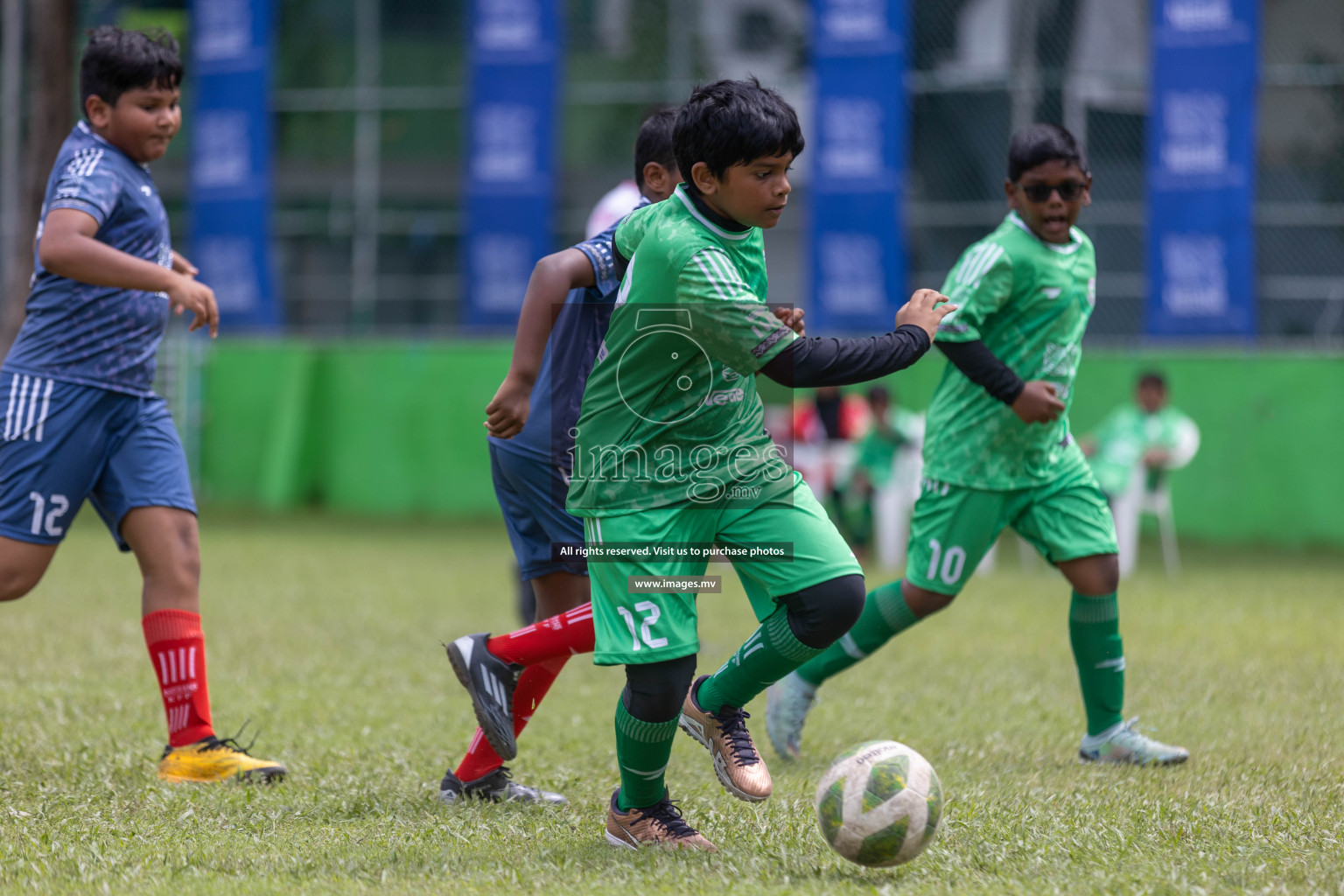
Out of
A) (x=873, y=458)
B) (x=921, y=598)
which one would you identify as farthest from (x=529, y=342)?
(x=873, y=458)

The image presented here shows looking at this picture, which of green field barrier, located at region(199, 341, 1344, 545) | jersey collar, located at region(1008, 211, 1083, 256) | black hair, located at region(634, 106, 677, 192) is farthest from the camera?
green field barrier, located at region(199, 341, 1344, 545)

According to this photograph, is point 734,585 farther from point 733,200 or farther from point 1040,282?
point 733,200

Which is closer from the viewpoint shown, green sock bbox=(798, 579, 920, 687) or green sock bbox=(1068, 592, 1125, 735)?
green sock bbox=(1068, 592, 1125, 735)

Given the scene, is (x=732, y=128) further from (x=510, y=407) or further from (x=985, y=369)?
(x=985, y=369)

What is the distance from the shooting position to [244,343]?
17.4 meters

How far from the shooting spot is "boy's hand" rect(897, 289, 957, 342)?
361 centimetres

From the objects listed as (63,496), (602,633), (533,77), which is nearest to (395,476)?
(533,77)

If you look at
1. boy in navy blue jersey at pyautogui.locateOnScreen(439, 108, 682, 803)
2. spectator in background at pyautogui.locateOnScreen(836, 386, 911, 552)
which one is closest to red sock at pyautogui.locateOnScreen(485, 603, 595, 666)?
boy in navy blue jersey at pyautogui.locateOnScreen(439, 108, 682, 803)

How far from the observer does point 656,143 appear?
445cm

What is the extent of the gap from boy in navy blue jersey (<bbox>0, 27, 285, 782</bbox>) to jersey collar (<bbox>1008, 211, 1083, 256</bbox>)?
9.06 feet

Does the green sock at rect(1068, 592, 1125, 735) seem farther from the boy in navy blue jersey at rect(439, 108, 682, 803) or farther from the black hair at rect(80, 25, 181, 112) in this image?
the black hair at rect(80, 25, 181, 112)

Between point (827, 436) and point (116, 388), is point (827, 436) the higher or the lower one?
the lower one

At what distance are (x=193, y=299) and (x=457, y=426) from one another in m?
12.0

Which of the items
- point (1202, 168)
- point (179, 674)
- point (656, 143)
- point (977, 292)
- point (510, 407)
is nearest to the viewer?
point (510, 407)
